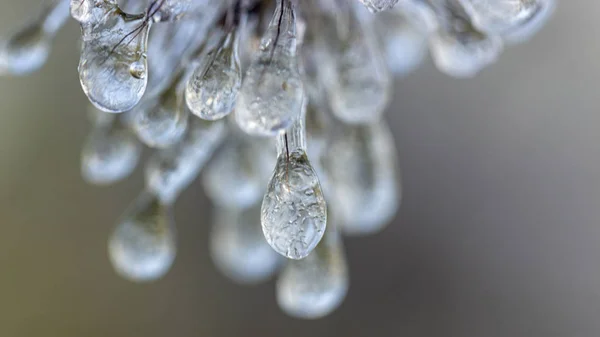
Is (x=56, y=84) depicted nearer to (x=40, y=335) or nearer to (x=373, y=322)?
(x=40, y=335)

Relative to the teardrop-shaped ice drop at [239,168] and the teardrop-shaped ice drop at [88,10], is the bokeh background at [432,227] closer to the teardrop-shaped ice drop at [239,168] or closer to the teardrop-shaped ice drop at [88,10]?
the teardrop-shaped ice drop at [239,168]

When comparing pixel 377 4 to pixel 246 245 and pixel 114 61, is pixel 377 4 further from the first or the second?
pixel 246 245

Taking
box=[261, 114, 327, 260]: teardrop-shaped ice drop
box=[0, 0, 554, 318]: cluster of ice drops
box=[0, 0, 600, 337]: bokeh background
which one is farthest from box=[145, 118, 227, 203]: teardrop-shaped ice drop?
box=[0, 0, 600, 337]: bokeh background

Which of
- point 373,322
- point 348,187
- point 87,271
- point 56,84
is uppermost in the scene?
point 348,187

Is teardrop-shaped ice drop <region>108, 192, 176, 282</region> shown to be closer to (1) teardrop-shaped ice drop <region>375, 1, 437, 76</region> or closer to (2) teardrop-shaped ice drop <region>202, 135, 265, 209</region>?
(2) teardrop-shaped ice drop <region>202, 135, 265, 209</region>

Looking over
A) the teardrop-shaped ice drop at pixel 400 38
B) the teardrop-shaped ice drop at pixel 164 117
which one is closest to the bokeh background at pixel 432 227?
the teardrop-shaped ice drop at pixel 400 38

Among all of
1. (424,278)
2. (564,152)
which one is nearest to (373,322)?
(424,278)
